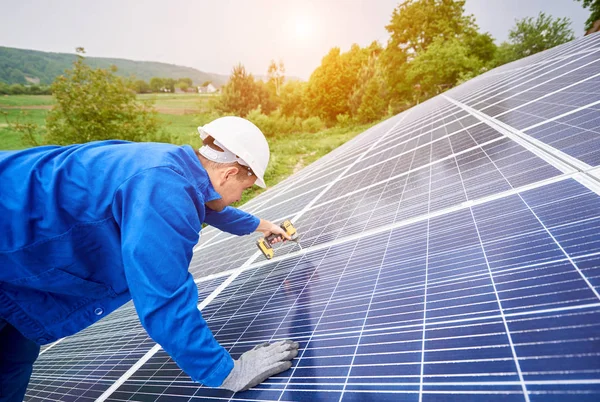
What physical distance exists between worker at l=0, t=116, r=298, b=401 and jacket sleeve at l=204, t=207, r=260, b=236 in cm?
111

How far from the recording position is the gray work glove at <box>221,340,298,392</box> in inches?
75.2

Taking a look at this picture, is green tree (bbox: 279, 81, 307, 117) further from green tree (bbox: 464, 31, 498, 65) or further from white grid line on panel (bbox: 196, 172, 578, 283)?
white grid line on panel (bbox: 196, 172, 578, 283)

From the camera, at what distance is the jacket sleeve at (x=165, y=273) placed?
1646mm

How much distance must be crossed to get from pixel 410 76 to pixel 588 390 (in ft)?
170

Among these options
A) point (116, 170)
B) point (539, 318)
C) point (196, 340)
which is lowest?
point (539, 318)

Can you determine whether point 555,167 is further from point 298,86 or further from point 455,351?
point 298,86

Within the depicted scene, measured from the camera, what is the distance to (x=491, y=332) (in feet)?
4.92

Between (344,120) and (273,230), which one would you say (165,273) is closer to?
(273,230)

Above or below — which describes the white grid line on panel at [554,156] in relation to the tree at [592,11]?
below

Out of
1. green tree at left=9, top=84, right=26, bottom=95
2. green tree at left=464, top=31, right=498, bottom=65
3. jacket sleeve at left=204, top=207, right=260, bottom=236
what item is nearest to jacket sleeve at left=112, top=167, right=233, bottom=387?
jacket sleeve at left=204, top=207, right=260, bottom=236

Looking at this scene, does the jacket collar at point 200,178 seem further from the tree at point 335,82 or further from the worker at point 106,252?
the tree at point 335,82

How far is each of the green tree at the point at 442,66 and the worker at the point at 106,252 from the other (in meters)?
47.7

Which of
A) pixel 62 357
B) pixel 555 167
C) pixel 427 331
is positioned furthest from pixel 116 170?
pixel 62 357

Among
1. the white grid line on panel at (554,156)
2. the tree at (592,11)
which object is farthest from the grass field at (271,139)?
the tree at (592,11)
